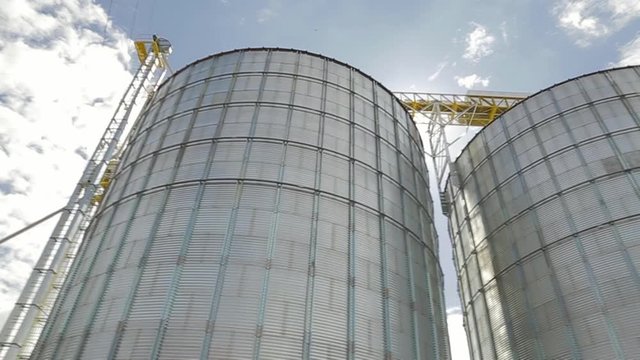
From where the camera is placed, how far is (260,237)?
516 inches

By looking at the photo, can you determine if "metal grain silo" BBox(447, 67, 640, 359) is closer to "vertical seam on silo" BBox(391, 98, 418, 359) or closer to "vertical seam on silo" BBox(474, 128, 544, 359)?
"vertical seam on silo" BBox(474, 128, 544, 359)

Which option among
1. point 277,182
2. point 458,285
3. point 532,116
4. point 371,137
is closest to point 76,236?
point 277,182

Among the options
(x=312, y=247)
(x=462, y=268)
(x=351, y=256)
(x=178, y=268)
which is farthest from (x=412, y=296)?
(x=462, y=268)

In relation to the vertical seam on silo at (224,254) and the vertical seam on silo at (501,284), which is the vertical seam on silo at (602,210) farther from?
the vertical seam on silo at (224,254)

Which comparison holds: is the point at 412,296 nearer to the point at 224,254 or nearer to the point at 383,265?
the point at 383,265

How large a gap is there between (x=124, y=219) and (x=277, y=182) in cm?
472

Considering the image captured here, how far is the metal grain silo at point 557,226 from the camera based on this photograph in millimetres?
14898

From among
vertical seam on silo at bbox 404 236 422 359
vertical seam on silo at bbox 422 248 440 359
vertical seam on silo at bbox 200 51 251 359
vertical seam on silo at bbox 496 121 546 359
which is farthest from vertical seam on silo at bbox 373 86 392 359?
vertical seam on silo at bbox 496 121 546 359

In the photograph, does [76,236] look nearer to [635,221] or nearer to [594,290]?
[594,290]

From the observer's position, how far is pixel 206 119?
56.5 feet

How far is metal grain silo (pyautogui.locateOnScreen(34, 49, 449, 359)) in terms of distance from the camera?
11.4 m

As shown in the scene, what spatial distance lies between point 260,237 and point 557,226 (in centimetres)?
1106

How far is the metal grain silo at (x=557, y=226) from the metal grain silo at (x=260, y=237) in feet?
10.8

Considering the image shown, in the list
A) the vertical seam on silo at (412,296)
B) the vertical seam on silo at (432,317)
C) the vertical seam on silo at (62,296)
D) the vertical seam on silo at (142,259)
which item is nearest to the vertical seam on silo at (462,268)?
the vertical seam on silo at (432,317)
